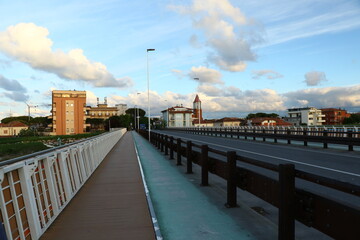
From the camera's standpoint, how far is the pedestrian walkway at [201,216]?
4617 millimetres

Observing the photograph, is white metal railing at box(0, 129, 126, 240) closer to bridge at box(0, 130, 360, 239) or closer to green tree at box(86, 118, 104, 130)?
bridge at box(0, 130, 360, 239)

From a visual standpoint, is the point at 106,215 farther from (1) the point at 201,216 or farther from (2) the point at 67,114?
(2) the point at 67,114

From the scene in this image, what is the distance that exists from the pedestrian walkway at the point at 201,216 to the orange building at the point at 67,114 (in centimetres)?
10866

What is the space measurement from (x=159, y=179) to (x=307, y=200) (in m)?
6.33

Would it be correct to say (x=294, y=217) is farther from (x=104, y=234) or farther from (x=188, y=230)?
(x=104, y=234)

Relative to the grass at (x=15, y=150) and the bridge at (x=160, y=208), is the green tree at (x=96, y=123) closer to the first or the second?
the grass at (x=15, y=150)

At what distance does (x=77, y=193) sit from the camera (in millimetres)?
7488

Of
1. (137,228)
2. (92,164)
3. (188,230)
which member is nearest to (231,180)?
(188,230)

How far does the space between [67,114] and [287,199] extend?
114191 millimetres

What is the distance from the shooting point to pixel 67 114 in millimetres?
110500

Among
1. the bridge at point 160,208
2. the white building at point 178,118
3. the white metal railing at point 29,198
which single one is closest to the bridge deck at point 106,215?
the bridge at point 160,208

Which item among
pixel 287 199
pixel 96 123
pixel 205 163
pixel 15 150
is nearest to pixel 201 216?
pixel 287 199

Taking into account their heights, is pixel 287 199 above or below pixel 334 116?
below

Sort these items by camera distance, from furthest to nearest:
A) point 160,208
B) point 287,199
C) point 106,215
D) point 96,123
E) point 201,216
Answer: point 96,123, point 160,208, point 106,215, point 201,216, point 287,199
